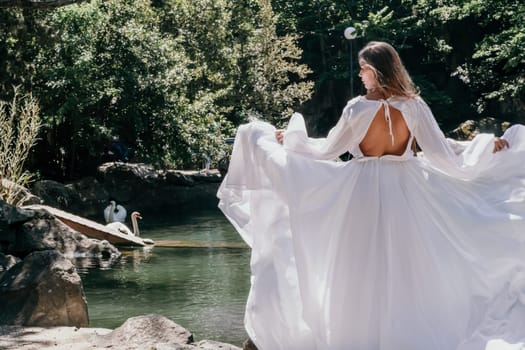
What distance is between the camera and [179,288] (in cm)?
982

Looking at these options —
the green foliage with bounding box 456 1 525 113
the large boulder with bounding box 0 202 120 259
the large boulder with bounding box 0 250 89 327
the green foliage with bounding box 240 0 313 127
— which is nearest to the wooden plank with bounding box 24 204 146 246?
the large boulder with bounding box 0 202 120 259

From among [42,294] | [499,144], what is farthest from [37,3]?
[499,144]

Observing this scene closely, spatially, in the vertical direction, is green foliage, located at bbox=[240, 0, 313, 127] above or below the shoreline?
above

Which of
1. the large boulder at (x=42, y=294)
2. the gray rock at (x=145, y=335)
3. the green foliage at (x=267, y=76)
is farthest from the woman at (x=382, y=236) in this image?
the green foliage at (x=267, y=76)

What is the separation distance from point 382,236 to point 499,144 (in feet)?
3.54

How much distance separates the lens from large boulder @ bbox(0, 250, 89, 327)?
6.16 m

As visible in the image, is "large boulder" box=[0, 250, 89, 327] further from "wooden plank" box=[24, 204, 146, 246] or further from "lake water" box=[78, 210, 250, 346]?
"wooden plank" box=[24, 204, 146, 246]

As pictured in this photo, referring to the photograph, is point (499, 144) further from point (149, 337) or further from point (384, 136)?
point (149, 337)

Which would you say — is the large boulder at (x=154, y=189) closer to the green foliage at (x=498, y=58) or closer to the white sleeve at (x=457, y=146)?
the green foliage at (x=498, y=58)

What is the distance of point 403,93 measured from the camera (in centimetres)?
458

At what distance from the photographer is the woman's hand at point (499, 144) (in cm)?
504

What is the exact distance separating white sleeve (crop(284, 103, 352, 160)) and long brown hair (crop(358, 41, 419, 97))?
225mm

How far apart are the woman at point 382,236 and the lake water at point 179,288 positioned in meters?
2.56

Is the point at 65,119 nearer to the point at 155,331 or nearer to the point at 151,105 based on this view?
the point at 151,105
